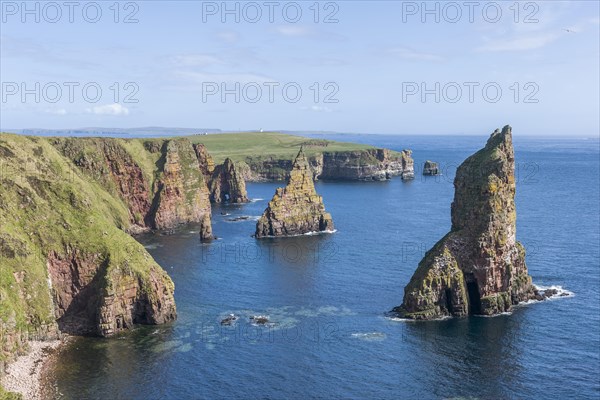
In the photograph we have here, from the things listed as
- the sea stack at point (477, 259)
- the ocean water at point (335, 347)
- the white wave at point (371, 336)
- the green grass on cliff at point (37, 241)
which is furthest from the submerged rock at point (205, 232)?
the white wave at point (371, 336)

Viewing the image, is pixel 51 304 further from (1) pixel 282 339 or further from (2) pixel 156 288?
(1) pixel 282 339

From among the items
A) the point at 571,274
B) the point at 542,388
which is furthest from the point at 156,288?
the point at 571,274

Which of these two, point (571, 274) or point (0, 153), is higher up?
point (0, 153)

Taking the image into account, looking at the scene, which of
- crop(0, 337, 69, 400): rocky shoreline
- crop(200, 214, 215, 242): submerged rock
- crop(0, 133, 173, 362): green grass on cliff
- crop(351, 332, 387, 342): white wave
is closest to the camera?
crop(0, 337, 69, 400): rocky shoreline

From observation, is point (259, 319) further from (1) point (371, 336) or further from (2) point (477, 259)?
(2) point (477, 259)

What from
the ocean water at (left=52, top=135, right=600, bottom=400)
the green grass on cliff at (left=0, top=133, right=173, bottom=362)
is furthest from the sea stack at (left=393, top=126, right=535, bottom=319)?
the green grass on cliff at (left=0, top=133, right=173, bottom=362)

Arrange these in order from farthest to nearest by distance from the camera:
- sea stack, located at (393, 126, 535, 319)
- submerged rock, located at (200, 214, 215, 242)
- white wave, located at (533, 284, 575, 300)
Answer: submerged rock, located at (200, 214, 215, 242) < white wave, located at (533, 284, 575, 300) < sea stack, located at (393, 126, 535, 319)

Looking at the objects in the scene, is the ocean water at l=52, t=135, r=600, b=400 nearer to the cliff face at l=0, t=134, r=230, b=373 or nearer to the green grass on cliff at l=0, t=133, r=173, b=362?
the cliff face at l=0, t=134, r=230, b=373
